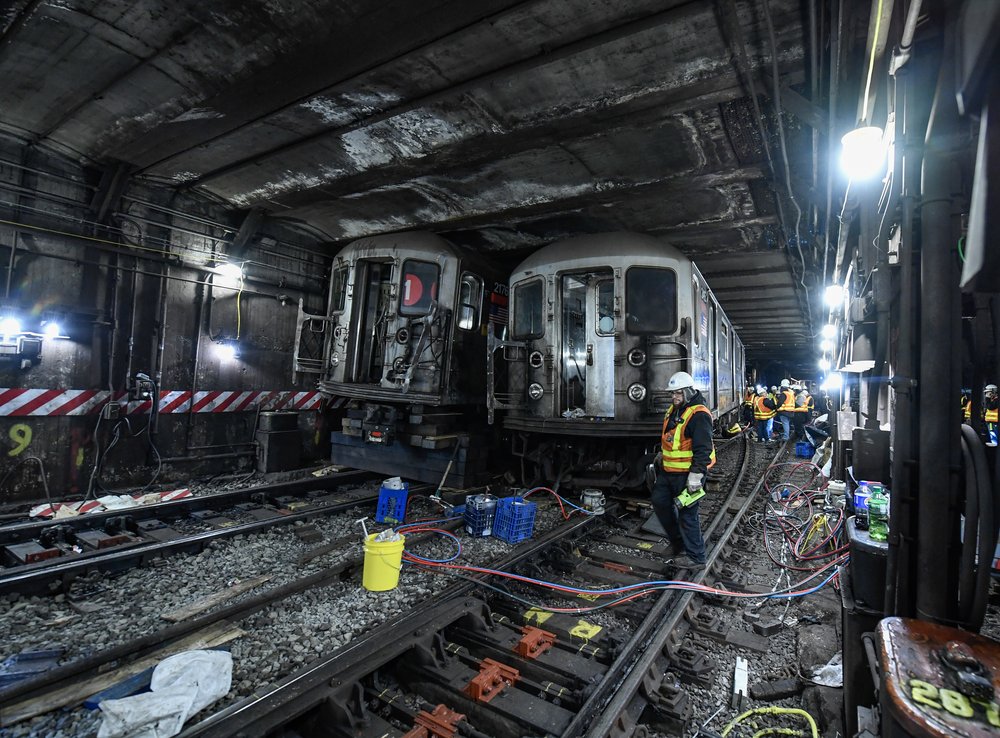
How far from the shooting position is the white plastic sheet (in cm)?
202

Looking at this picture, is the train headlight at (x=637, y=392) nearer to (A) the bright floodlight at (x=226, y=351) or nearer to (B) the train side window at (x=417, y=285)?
(B) the train side window at (x=417, y=285)

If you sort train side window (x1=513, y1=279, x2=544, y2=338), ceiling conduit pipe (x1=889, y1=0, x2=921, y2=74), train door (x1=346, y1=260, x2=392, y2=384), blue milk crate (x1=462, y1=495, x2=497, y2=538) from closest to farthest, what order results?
ceiling conduit pipe (x1=889, y1=0, x2=921, y2=74) < blue milk crate (x1=462, y1=495, x2=497, y2=538) < train side window (x1=513, y1=279, x2=544, y2=338) < train door (x1=346, y1=260, x2=392, y2=384)

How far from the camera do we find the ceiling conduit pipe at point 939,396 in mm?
2004

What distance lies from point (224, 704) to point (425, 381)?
4528 mm

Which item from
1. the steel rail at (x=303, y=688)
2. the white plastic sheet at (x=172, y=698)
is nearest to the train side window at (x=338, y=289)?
the steel rail at (x=303, y=688)

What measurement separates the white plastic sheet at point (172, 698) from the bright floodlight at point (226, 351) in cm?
640

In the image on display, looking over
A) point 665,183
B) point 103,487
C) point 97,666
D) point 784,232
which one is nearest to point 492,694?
point 97,666

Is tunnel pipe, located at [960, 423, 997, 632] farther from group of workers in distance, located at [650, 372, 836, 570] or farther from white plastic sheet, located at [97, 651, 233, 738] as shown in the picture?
white plastic sheet, located at [97, 651, 233, 738]

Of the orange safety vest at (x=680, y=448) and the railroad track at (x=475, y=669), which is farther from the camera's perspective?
the orange safety vest at (x=680, y=448)

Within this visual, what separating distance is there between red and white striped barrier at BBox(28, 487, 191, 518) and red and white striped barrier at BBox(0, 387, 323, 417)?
121 centimetres

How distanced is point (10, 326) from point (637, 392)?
7.47 metres

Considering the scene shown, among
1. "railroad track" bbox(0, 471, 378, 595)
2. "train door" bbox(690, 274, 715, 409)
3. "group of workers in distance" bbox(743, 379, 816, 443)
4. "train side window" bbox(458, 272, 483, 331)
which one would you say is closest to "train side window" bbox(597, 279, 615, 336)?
"train door" bbox(690, 274, 715, 409)

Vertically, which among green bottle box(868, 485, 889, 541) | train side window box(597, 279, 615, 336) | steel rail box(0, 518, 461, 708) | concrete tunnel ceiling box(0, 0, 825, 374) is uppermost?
concrete tunnel ceiling box(0, 0, 825, 374)

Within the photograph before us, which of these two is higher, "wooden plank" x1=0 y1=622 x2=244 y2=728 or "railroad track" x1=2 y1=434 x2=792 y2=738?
"railroad track" x1=2 y1=434 x2=792 y2=738
